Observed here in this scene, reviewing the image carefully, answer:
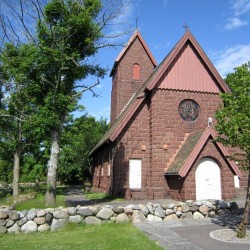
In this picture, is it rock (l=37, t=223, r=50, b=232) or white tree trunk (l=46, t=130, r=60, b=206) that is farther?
white tree trunk (l=46, t=130, r=60, b=206)

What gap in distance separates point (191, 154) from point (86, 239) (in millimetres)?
9157

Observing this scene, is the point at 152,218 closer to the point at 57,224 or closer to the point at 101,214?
the point at 101,214

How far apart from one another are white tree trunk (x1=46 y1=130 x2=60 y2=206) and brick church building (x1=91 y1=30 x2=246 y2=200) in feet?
16.9

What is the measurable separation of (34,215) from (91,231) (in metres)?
2.10

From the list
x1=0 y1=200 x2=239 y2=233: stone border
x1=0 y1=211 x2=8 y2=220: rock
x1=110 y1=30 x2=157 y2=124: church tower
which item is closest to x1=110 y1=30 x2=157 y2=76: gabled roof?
x1=110 y1=30 x2=157 y2=124: church tower

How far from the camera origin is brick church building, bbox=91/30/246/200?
666 inches

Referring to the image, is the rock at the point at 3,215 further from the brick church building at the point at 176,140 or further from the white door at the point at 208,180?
the white door at the point at 208,180

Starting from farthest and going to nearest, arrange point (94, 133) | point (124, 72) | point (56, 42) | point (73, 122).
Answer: point (94, 133) → point (73, 122) → point (124, 72) → point (56, 42)

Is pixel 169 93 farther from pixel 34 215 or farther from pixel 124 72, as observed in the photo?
pixel 34 215

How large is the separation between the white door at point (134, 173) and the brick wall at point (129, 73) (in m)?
10.1

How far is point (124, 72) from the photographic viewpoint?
28703 mm

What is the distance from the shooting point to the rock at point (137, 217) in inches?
450

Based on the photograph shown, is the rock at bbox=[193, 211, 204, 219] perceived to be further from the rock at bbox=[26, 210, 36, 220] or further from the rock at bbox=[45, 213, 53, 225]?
the rock at bbox=[26, 210, 36, 220]

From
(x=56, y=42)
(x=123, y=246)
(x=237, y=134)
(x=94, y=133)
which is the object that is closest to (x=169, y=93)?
(x=56, y=42)
